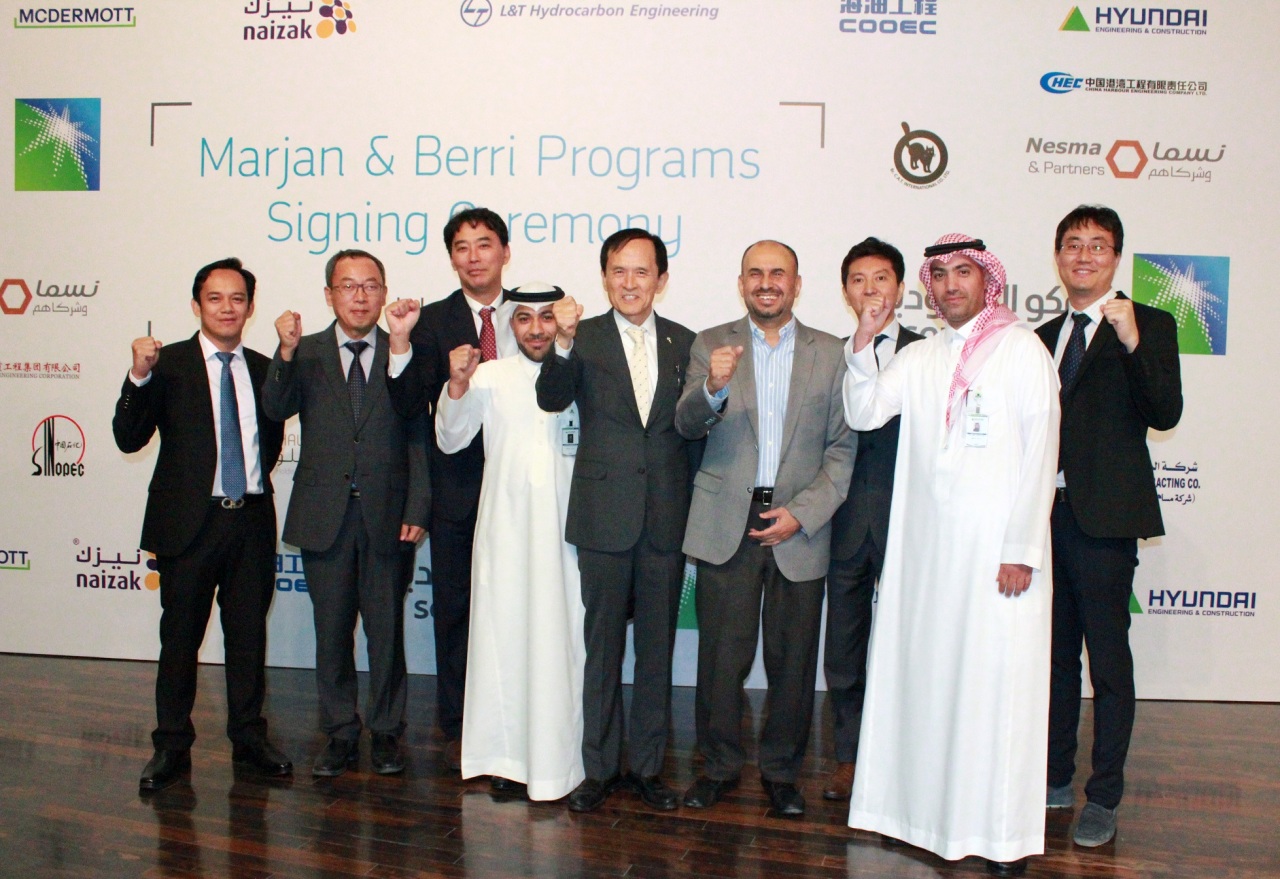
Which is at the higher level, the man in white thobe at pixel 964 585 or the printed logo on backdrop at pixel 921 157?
the printed logo on backdrop at pixel 921 157

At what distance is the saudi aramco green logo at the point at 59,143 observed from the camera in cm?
568

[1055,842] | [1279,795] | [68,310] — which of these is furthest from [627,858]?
[68,310]

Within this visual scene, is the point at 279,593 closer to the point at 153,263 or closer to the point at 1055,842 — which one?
the point at 153,263

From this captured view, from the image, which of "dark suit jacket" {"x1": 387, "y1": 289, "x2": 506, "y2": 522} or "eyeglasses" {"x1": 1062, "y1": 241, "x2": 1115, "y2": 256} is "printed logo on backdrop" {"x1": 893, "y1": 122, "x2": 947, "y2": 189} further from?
"dark suit jacket" {"x1": 387, "y1": 289, "x2": 506, "y2": 522}

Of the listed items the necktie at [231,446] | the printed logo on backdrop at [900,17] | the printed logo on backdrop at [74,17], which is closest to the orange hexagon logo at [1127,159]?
the printed logo on backdrop at [900,17]

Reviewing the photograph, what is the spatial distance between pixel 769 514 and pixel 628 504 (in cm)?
47

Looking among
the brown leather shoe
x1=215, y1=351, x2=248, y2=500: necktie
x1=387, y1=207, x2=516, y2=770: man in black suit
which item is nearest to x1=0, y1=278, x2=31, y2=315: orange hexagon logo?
x1=215, y1=351, x2=248, y2=500: necktie

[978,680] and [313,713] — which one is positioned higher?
[978,680]

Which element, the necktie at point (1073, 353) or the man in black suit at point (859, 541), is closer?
the necktie at point (1073, 353)

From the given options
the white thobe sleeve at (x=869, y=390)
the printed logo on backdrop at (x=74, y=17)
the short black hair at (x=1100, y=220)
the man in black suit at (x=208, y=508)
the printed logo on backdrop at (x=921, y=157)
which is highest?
the printed logo on backdrop at (x=74, y=17)

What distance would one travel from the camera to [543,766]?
11.7ft

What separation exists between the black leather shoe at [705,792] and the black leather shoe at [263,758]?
4.92 ft

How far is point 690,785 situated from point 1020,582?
1.46m

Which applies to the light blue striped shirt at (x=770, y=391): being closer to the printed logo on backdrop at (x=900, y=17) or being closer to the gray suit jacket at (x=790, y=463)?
the gray suit jacket at (x=790, y=463)
